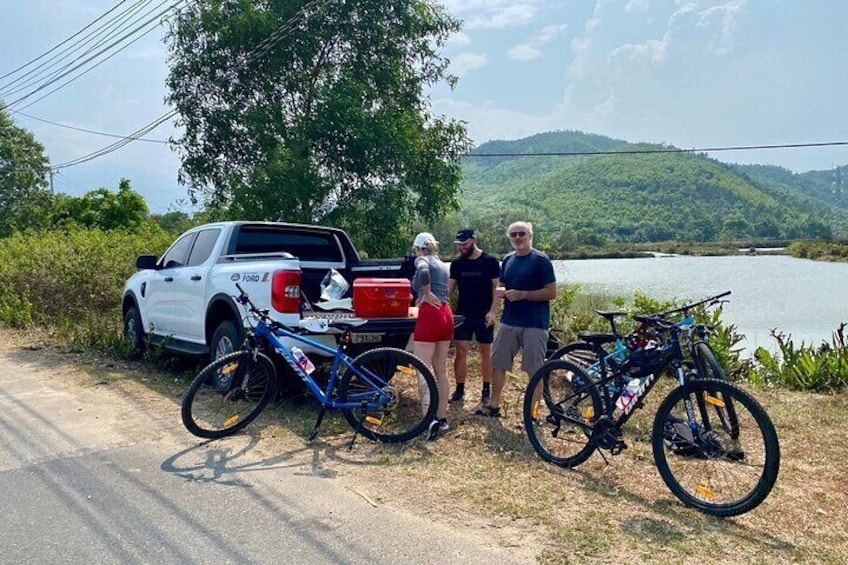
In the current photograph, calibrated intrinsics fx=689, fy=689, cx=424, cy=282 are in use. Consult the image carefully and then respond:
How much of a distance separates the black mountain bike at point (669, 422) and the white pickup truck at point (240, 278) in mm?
1582

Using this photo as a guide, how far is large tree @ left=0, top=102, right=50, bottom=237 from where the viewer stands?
3938cm

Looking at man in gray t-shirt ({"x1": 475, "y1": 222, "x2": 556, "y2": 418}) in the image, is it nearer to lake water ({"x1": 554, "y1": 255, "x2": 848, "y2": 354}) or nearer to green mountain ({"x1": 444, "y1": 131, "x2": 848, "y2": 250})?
lake water ({"x1": 554, "y1": 255, "x2": 848, "y2": 354})

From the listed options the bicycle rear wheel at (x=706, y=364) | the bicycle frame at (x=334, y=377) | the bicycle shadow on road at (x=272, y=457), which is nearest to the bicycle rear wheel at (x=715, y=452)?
the bicycle rear wheel at (x=706, y=364)

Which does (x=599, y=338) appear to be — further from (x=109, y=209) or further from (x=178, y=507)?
(x=109, y=209)

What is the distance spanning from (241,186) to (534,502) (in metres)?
8.06

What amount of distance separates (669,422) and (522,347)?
1783mm

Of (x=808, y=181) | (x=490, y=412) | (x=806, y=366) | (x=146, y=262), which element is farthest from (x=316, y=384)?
(x=808, y=181)

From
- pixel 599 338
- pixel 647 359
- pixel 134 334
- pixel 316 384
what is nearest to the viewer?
pixel 647 359

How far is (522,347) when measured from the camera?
6.04 metres

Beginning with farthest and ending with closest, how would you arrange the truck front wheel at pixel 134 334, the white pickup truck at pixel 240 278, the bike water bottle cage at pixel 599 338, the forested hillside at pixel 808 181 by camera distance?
the forested hillside at pixel 808 181 < the truck front wheel at pixel 134 334 < the white pickup truck at pixel 240 278 < the bike water bottle cage at pixel 599 338

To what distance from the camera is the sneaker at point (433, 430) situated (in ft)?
18.5

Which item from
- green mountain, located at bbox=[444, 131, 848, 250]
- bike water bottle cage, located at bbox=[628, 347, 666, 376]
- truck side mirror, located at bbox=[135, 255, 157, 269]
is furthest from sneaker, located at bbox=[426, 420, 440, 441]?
green mountain, located at bbox=[444, 131, 848, 250]

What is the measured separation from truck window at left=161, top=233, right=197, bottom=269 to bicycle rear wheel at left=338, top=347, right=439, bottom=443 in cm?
349

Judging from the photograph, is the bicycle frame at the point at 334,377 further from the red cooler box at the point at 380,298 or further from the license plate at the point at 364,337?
the red cooler box at the point at 380,298
